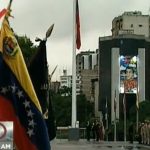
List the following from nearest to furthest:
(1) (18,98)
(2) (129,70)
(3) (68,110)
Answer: (1) (18,98) → (3) (68,110) → (2) (129,70)

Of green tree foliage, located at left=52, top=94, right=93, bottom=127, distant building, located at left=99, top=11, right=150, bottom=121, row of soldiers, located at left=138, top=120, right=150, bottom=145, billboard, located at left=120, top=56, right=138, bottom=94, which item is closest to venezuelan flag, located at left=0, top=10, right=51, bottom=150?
row of soldiers, located at left=138, top=120, right=150, bottom=145

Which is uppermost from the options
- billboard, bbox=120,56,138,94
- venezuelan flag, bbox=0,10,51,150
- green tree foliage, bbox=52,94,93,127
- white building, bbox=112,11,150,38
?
white building, bbox=112,11,150,38

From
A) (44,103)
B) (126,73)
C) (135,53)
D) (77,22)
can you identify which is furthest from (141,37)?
(44,103)

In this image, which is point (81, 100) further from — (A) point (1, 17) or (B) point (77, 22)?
(A) point (1, 17)

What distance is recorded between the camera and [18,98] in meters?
6.67

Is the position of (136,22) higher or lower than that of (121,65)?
higher

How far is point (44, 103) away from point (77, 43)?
32725mm

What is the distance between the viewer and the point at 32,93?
22.2ft

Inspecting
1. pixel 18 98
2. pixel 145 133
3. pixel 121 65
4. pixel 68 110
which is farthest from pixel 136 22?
pixel 18 98

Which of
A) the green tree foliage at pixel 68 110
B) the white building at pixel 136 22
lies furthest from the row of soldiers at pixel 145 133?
the white building at pixel 136 22

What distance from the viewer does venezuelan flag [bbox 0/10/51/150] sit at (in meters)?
6.59

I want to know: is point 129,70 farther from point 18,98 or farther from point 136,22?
point 18,98

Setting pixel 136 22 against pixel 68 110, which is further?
pixel 136 22

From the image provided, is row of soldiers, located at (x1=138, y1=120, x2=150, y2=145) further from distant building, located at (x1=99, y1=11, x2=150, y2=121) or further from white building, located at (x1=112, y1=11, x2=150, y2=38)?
white building, located at (x1=112, y1=11, x2=150, y2=38)
